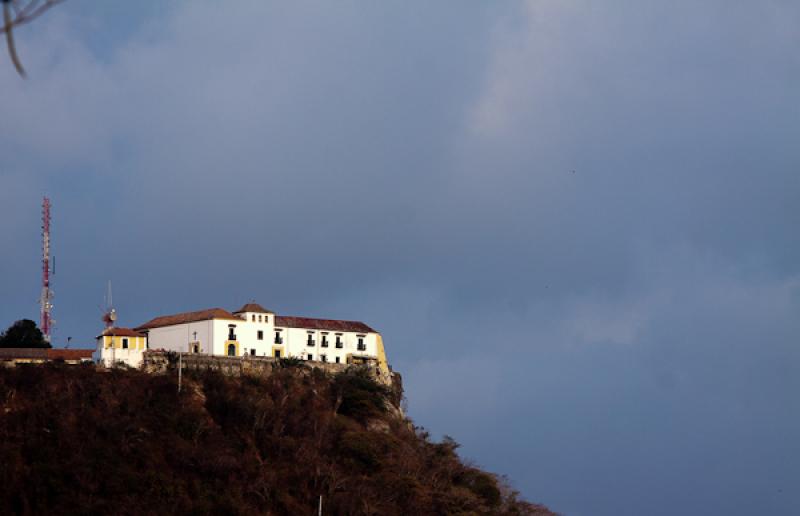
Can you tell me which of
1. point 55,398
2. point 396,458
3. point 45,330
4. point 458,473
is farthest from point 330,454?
point 45,330

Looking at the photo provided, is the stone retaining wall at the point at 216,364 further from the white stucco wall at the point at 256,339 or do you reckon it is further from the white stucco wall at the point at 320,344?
the white stucco wall at the point at 320,344

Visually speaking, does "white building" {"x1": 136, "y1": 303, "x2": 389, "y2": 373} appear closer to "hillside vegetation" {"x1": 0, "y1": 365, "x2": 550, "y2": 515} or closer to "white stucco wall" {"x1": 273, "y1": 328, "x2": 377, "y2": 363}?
"white stucco wall" {"x1": 273, "y1": 328, "x2": 377, "y2": 363}

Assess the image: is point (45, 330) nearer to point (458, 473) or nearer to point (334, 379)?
point (334, 379)

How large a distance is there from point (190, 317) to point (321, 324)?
486 inches

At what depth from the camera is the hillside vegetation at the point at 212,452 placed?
63125 mm

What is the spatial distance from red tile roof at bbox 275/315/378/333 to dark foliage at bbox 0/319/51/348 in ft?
70.3

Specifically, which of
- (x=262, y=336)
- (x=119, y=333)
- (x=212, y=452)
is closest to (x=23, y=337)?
(x=119, y=333)

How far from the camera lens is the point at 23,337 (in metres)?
93.8

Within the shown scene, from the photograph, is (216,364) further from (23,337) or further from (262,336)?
(23,337)

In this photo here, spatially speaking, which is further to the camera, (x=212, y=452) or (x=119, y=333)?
(x=119, y=333)

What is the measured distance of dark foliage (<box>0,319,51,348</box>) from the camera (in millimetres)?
92812

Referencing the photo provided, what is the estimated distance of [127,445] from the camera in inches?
2685

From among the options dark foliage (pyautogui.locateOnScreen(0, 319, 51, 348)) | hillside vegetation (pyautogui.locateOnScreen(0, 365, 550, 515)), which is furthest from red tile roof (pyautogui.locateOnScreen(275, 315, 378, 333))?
dark foliage (pyautogui.locateOnScreen(0, 319, 51, 348))

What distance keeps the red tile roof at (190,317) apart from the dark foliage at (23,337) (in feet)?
28.7
